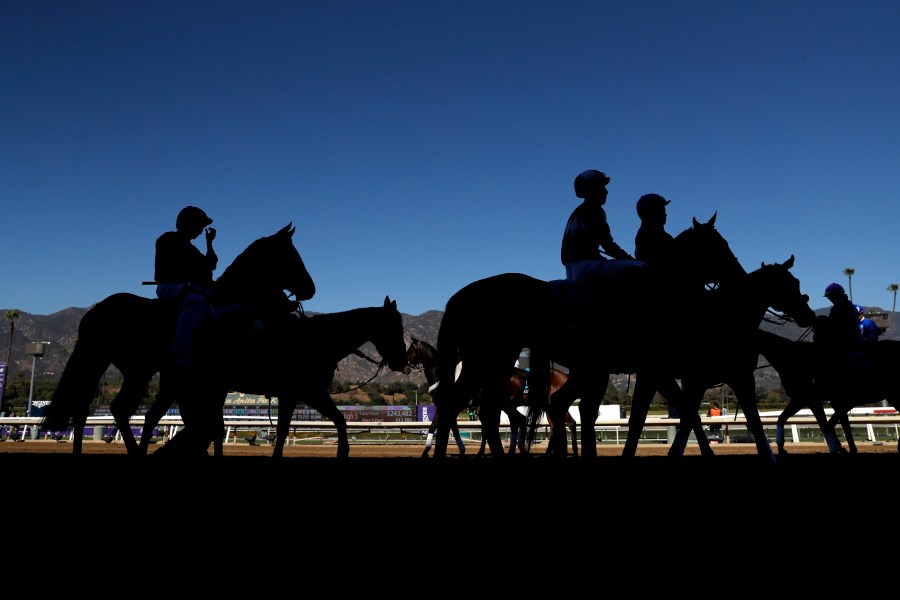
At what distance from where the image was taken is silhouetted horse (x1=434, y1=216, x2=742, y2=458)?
21.7 feet

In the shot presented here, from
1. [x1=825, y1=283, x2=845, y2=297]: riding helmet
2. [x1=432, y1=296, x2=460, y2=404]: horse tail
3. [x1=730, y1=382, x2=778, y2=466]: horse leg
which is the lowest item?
[x1=730, y1=382, x2=778, y2=466]: horse leg

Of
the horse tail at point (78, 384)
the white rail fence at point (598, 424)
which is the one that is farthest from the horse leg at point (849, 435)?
the horse tail at point (78, 384)

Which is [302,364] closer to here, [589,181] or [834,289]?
[589,181]

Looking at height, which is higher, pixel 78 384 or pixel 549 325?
pixel 549 325

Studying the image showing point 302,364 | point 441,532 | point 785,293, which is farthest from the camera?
point 302,364

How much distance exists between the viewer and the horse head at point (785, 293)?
775 centimetres

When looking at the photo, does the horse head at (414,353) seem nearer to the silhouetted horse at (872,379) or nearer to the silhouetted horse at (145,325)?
the silhouetted horse at (145,325)

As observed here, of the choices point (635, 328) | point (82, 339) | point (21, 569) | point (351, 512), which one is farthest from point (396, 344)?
point (21, 569)

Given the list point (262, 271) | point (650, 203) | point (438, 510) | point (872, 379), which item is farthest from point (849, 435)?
point (438, 510)

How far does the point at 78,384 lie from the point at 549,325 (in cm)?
656

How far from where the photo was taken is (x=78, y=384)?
878 centimetres

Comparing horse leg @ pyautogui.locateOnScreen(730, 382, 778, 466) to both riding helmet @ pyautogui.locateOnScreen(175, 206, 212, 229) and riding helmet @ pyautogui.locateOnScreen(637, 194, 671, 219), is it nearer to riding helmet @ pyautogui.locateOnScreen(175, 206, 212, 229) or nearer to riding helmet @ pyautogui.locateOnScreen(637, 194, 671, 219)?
riding helmet @ pyautogui.locateOnScreen(637, 194, 671, 219)

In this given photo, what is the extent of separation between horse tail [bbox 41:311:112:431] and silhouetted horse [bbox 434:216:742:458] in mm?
5153

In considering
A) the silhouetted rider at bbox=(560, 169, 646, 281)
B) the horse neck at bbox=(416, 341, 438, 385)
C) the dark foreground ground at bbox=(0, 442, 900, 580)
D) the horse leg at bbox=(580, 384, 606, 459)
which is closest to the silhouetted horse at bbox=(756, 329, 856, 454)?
the silhouetted rider at bbox=(560, 169, 646, 281)
